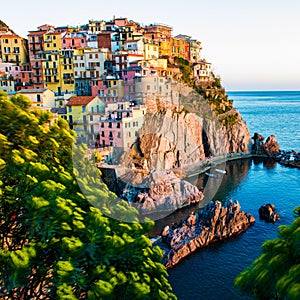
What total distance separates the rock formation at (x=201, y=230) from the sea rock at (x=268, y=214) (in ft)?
4.64

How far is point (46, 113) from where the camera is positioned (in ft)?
31.8

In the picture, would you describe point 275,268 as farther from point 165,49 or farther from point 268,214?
point 165,49

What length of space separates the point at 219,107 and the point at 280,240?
46.2 m

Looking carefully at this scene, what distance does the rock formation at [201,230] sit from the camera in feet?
74.4

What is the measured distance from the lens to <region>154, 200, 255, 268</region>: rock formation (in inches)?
893

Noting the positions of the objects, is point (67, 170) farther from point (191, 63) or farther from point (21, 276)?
point (191, 63)

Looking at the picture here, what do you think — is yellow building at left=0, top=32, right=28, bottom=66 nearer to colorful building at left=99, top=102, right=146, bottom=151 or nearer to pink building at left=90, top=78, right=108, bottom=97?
pink building at left=90, top=78, right=108, bottom=97

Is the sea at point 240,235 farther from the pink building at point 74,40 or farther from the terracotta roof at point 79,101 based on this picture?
the pink building at point 74,40

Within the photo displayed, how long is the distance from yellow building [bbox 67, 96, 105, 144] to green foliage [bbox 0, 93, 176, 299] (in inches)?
1088

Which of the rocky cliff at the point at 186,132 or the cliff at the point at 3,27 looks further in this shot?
the cliff at the point at 3,27

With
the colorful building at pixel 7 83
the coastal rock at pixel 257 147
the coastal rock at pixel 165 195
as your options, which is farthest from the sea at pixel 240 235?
Result: the colorful building at pixel 7 83

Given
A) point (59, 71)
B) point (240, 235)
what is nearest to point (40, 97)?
point (59, 71)

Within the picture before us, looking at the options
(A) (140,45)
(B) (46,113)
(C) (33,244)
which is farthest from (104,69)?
(C) (33,244)

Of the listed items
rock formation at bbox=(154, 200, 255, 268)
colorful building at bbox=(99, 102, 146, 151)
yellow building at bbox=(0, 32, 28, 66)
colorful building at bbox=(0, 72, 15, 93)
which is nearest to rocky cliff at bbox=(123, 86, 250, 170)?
colorful building at bbox=(99, 102, 146, 151)
